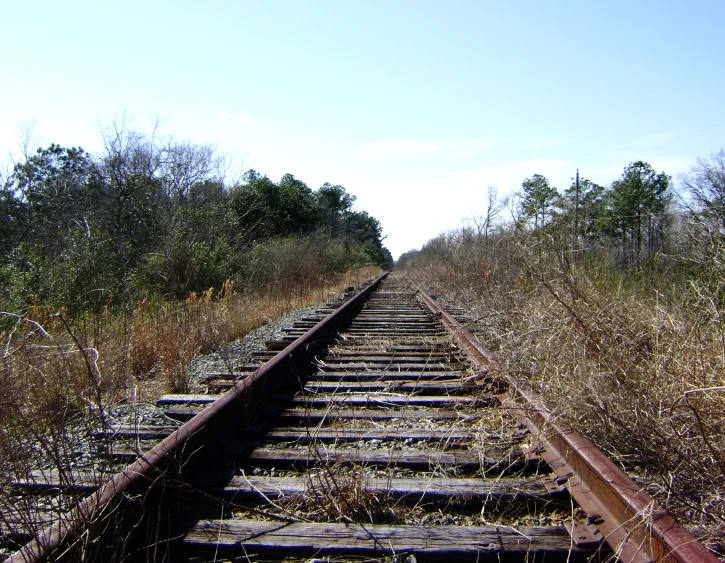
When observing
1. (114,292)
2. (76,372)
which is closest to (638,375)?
(76,372)

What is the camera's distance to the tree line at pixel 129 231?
29.1 feet

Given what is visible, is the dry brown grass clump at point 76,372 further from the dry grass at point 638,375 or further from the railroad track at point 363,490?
the dry grass at point 638,375

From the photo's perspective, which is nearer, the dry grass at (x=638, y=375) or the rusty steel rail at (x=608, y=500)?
the rusty steel rail at (x=608, y=500)

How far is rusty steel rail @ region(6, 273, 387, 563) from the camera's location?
1.70 meters

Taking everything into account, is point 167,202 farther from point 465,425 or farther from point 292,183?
point 465,425

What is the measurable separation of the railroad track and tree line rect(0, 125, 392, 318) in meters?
2.87

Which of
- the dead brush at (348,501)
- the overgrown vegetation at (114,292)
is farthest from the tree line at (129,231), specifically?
the dead brush at (348,501)

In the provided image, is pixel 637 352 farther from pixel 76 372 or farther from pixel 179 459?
pixel 76 372

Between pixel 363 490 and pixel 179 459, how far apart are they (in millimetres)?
795

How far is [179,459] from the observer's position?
2.50 meters

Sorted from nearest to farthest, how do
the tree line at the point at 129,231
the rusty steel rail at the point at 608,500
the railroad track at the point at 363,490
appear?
the rusty steel rail at the point at 608,500
the railroad track at the point at 363,490
the tree line at the point at 129,231

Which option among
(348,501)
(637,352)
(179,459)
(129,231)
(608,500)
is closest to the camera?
(608,500)

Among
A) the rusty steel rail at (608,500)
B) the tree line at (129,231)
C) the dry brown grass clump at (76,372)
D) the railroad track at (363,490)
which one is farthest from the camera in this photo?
the tree line at (129,231)

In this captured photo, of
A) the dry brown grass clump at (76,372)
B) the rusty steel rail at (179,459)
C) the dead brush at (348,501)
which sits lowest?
the dead brush at (348,501)
